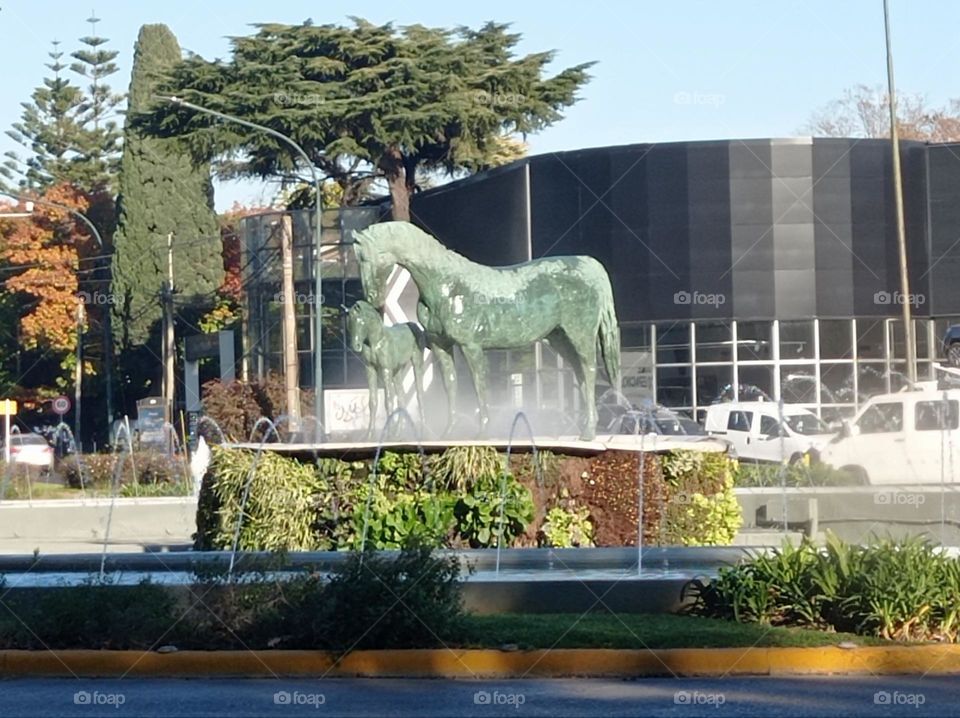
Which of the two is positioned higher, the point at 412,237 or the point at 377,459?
the point at 412,237

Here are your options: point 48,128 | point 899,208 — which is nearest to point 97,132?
point 48,128

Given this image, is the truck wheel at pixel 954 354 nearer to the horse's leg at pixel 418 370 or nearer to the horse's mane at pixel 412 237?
the horse's leg at pixel 418 370

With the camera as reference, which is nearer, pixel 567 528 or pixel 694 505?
pixel 567 528

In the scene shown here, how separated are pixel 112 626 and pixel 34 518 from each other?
1289 centimetres

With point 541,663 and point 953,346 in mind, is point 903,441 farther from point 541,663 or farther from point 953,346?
point 541,663

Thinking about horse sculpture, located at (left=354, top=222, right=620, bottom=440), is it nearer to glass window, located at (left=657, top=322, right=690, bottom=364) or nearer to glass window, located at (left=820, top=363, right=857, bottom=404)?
glass window, located at (left=657, top=322, right=690, bottom=364)

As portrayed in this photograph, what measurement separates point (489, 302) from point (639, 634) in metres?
6.12

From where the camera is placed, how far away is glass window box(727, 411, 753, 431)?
123ft

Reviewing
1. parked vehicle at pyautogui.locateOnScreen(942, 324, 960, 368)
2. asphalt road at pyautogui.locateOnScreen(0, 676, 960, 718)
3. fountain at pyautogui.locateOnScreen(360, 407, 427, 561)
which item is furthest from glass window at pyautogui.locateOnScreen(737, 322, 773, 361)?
asphalt road at pyautogui.locateOnScreen(0, 676, 960, 718)

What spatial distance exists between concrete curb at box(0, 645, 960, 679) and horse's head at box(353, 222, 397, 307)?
19.3 feet

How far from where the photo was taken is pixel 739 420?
37.7 m

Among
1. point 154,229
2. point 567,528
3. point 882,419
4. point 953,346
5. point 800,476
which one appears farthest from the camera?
point 154,229

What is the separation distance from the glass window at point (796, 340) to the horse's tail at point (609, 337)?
26.1 m

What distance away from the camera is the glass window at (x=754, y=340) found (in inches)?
1735
